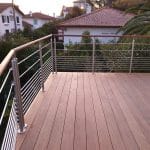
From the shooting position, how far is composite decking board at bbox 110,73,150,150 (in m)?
2.38

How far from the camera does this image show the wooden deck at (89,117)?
2381 millimetres

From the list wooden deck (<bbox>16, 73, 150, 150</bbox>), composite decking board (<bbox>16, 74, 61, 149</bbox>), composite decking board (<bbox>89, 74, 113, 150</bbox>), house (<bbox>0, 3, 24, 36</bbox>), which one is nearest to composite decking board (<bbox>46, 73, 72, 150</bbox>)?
wooden deck (<bbox>16, 73, 150, 150</bbox>)

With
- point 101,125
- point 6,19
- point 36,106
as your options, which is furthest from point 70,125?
point 6,19

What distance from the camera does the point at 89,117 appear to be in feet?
9.61

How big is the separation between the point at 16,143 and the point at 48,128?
43cm

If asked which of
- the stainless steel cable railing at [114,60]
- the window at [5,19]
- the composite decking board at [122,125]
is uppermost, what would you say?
the window at [5,19]

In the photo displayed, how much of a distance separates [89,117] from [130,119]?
0.52 metres

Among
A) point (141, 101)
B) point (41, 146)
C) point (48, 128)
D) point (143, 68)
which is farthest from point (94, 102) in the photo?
point (143, 68)

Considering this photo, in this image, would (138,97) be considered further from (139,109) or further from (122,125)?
(122,125)

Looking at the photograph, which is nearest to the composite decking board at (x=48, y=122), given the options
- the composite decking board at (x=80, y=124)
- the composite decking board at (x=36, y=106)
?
the composite decking board at (x=36, y=106)

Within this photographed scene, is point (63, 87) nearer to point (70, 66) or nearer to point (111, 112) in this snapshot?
point (111, 112)

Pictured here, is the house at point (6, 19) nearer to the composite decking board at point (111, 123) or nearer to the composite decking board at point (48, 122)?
the composite decking board at point (48, 122)

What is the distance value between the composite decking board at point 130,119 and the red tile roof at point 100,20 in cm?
1220

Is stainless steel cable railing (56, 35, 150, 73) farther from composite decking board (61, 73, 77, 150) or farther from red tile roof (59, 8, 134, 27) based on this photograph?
red tile roof (59, 8, 134, 27)
